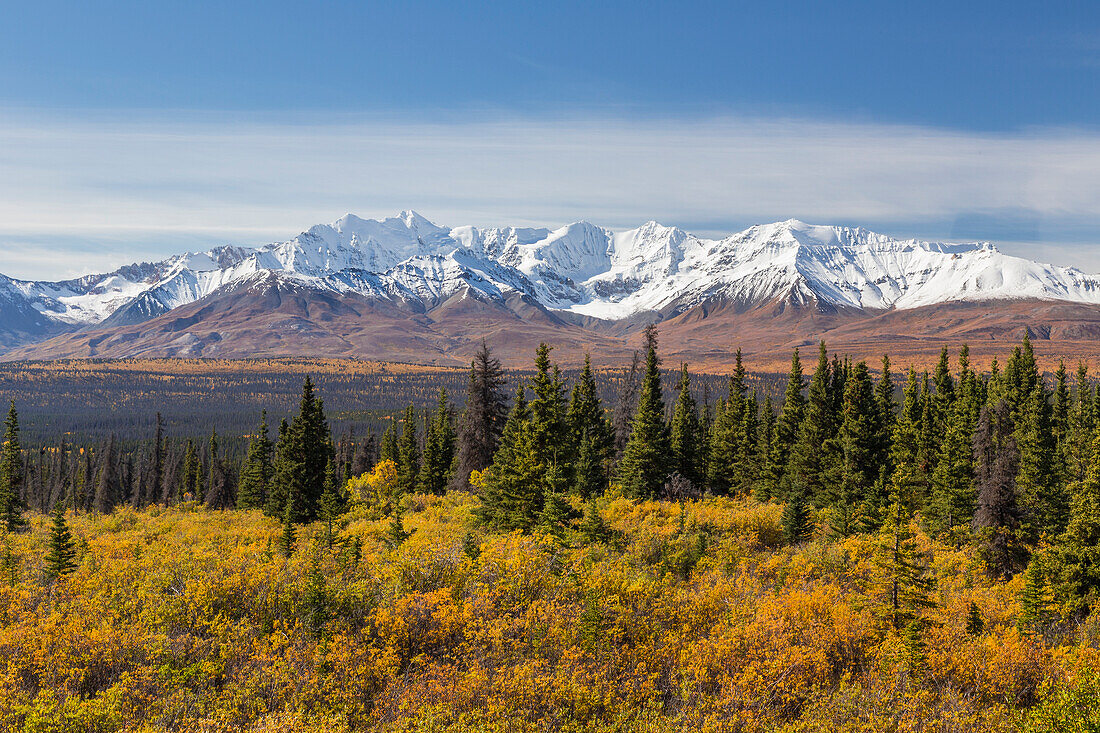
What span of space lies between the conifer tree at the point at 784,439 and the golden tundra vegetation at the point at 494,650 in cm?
3320

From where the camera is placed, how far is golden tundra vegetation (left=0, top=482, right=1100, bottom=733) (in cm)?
1302

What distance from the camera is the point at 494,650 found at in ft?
51.4

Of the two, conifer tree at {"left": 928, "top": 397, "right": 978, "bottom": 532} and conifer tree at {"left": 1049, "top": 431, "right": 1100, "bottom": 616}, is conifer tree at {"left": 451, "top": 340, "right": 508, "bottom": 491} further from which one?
conifer tree at {"left": 1049, "top": 431, "right": 1100, "bottom": 616}

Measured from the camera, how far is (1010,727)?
1345cm

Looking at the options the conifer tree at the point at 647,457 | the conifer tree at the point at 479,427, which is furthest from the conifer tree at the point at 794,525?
the conifer tree at the point at 479,427

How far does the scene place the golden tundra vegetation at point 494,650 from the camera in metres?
13.0

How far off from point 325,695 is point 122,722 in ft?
11.6

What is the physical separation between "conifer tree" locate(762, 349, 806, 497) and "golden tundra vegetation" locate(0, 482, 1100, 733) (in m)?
33.2

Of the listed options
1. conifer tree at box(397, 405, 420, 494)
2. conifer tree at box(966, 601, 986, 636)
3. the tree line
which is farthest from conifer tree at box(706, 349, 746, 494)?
conifer tree at box(966, 601, 986, 636)

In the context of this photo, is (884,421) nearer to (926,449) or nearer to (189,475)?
(926,449)

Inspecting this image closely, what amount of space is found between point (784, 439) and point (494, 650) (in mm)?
49489

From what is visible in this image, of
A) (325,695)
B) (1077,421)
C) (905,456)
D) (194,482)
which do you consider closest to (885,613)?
(325,695)

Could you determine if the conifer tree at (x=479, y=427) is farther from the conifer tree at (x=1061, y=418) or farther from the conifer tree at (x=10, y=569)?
the conifer tree at (x=1061, y=418)

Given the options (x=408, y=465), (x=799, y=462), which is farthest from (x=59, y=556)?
(x=799, y=462)
